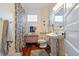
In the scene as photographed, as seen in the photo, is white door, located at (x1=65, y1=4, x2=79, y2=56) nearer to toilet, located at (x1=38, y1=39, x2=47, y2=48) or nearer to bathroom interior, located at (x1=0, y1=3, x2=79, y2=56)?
bathroom interior, located at (x1=0, y1=3, x2=79, y2=56)

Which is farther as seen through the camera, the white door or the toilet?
the toilet

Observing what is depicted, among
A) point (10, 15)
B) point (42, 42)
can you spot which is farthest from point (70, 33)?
point (10, 15)

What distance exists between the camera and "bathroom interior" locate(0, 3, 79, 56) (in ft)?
3.25

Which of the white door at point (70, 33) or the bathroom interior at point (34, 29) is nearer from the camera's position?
the white door at point (70, 33)

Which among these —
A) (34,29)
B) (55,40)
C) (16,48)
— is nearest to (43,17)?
(34,29)

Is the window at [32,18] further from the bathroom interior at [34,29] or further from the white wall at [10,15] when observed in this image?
the white wall at [10,15]

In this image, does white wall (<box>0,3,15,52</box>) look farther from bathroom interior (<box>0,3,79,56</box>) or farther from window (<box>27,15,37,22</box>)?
window (<box>27,15,37,22</box>)

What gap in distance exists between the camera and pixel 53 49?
3.38 ft

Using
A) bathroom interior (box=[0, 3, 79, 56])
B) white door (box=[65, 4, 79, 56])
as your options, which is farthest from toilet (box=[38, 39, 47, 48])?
white door (box=[65, 4, 79, 56])

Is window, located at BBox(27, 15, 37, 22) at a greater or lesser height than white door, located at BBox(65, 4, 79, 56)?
greater

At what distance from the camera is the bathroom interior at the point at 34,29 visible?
3.25 feet

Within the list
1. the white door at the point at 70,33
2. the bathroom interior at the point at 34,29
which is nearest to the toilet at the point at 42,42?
the bathroom interior at the point at 34,29

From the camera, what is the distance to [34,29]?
3.39 feet

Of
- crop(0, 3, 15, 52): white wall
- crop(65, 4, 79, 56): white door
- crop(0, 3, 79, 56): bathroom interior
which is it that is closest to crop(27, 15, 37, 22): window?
crop(0, 3, 79, 56): bathroom interior
